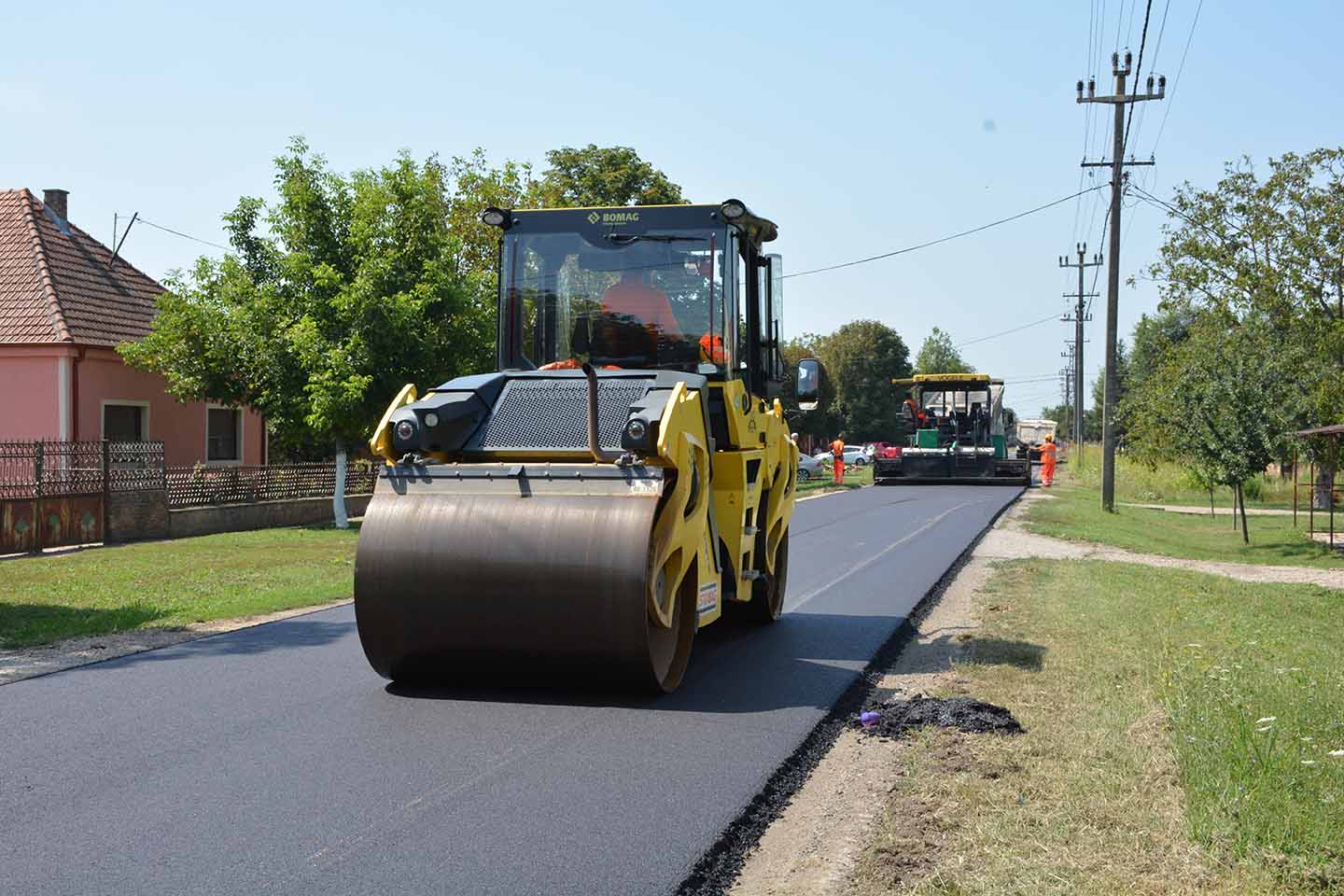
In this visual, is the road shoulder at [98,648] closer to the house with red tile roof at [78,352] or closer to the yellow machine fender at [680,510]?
the yellow machine fender at [680,510]

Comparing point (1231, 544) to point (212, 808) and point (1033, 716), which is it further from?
point (212, 808)

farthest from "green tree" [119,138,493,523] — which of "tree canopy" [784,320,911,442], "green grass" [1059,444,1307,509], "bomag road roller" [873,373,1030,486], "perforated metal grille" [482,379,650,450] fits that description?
"tree canopy" [784,320,911,442]

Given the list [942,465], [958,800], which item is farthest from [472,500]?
[942,465]

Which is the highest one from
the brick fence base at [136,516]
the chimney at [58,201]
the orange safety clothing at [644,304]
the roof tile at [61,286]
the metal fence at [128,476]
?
the chimney at [58,201]

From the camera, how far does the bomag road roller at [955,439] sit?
38.8m

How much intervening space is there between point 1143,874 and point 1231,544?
23372 millimetres

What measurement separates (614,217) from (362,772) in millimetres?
4886

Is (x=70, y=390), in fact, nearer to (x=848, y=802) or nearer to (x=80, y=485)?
(x=80, y=485)

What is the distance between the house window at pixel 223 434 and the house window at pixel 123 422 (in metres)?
2.11

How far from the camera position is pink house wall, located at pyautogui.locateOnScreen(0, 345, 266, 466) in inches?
942

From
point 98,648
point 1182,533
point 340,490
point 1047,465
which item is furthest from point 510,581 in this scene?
point 1047,465

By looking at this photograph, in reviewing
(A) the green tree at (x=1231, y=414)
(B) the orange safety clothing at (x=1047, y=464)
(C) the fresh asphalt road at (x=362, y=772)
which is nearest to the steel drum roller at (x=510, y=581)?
(C) the fresh asphalt road at (x=362, y=772)

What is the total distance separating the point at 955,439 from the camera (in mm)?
39438

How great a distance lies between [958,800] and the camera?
6000 millimetres
